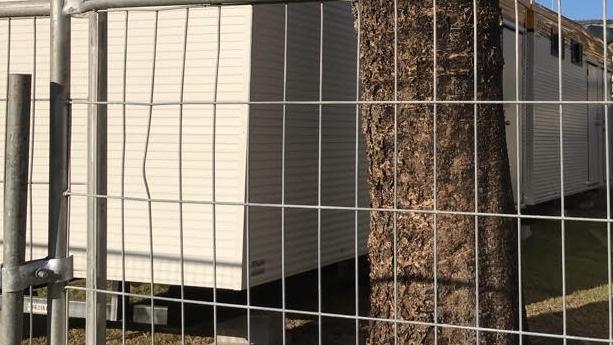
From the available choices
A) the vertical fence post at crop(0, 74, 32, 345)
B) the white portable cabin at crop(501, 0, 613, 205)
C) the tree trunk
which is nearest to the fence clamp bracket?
the vertical fence post at crop(0, 74, 32, 345)

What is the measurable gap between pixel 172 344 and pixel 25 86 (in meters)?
3.34

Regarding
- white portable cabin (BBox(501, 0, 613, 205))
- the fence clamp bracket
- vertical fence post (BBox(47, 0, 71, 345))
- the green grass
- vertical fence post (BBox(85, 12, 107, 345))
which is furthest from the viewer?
white portable cabin (BBox(501, 0, 613, 205))

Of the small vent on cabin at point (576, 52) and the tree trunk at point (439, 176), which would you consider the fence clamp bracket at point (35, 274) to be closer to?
the tree trunk at point (439, 176)

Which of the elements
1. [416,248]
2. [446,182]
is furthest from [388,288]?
[446,182]

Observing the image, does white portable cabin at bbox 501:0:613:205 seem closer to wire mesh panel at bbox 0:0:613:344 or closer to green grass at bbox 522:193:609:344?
wire mesh panel at bbox 0:0:613:344

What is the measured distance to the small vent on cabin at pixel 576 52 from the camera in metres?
11.3

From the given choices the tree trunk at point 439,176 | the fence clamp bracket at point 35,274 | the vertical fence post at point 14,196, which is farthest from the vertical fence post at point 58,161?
the tree trunk at point 439,176

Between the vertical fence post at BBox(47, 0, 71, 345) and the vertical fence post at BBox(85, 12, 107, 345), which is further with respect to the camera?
the vertical fence post at BBox(85, 12, 107, 345)

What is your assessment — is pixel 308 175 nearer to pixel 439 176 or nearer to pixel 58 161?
pixel 439 176

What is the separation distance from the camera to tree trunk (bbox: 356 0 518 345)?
2.95 meters

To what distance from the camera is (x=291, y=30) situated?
5.20m

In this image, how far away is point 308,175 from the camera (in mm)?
5461

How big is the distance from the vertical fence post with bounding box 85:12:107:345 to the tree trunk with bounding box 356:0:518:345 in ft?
3.37

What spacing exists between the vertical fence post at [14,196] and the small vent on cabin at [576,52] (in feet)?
32.5
